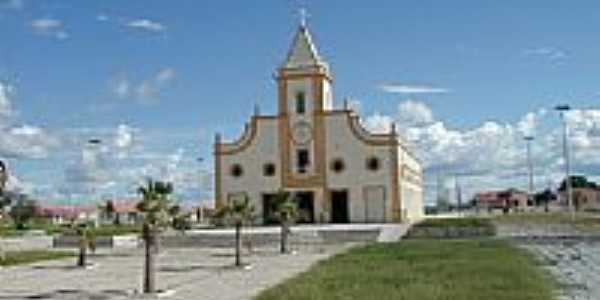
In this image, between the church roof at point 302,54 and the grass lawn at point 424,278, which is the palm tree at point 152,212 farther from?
the church roof at point 302,54

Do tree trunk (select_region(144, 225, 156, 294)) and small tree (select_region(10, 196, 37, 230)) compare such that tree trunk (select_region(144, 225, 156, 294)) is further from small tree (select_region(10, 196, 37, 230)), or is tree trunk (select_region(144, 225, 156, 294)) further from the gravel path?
small tree (select_region(10, 196, 37, 230))

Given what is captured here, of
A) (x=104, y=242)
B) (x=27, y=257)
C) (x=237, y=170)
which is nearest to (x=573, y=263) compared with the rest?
(x=27, y=257)

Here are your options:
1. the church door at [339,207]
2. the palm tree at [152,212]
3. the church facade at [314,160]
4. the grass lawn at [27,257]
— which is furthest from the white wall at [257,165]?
the palm tree at [152,212]

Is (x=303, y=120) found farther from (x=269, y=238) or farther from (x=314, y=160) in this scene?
(x=269, y=238)

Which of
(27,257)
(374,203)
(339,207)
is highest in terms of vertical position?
(374,203)

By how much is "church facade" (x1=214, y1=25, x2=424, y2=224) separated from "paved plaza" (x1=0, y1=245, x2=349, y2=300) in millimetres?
34458

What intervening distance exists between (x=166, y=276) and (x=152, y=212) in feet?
23.0

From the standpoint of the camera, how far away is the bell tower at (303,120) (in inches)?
3489

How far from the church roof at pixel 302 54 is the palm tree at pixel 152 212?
2458 inches

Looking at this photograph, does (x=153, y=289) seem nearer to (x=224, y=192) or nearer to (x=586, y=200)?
(x=224, y=192)

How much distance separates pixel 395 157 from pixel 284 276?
177 feet

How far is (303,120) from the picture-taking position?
90000 millimetres

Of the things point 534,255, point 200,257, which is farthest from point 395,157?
point 534,255

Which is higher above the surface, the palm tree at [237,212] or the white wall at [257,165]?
the white wall at [257,165]
